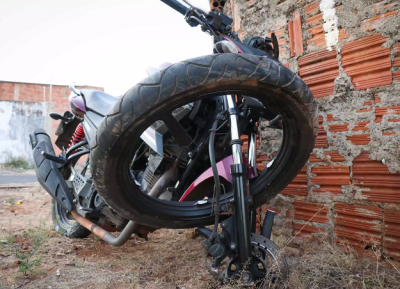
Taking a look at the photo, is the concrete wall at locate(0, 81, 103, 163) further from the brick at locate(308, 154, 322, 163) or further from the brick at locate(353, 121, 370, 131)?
the brick at locate(353, 121, 370, 131)

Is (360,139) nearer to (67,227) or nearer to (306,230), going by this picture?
(306,230)

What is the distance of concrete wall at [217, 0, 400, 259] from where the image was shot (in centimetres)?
188

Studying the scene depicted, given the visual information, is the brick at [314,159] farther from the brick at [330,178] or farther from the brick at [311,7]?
the brick at [311,7]

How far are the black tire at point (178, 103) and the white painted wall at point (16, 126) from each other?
15.6 m

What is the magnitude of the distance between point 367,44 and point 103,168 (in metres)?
1.89

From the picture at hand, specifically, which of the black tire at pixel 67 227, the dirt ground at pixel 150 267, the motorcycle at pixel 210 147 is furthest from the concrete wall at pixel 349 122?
the black tire at pixel 67 227

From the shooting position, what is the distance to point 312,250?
204 cm

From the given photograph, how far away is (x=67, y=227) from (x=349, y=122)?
257 centimetres

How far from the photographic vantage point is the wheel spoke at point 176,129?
1.31 metres

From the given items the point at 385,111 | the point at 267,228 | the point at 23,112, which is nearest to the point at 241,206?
the point at 267,228

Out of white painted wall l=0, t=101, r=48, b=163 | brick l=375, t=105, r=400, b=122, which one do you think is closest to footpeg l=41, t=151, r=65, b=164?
brick l=375, t=105, r=400, b=122

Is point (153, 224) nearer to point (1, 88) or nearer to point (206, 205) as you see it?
point (206, 205)

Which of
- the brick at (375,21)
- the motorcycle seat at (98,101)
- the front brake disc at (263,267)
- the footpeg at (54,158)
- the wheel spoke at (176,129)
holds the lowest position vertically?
the front brake disc at (263,267)

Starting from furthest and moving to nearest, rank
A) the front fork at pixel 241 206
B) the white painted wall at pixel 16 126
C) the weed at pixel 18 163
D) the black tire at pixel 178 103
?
1. the white painted wall at pixel 16 126
2. the weed at pixel 18 163
3. the front fork at pixel 241 206
4. the black tire at pixel 178 103
